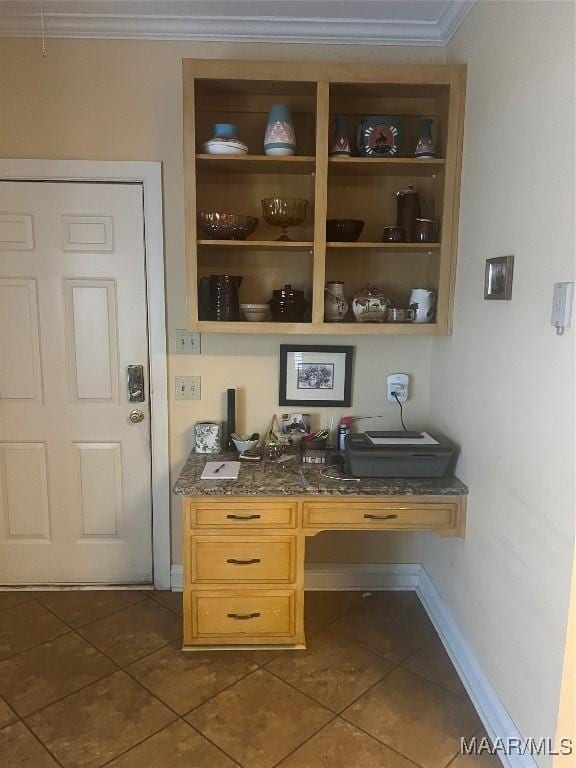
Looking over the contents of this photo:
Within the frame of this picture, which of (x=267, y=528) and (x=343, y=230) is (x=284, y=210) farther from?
(x=267, y=528)

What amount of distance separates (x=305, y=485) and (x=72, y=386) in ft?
4.00

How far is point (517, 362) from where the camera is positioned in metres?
1.67

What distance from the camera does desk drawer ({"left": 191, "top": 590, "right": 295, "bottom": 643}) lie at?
218 centimetres

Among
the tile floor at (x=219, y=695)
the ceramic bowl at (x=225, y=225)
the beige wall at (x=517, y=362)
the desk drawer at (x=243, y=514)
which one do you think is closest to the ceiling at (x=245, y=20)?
the beige wall at (x=517, y=362)

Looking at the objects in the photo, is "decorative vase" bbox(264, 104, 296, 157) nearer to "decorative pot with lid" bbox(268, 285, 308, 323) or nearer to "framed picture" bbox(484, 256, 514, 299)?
"decorative pot with lid" bbox(268, 285, 308, 323)

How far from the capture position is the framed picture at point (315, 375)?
255 cm

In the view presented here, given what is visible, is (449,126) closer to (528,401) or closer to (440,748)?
(528,401)

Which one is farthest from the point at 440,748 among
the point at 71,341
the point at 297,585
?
the point at 71,341

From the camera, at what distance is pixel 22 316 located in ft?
8.18

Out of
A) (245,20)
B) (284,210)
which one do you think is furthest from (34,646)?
(245,20)

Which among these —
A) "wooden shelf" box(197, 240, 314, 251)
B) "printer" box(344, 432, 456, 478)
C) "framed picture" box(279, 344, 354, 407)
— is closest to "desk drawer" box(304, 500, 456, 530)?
"printer" box(344, 432, 456, 478)

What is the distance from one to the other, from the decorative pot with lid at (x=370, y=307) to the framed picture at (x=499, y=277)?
0.52m

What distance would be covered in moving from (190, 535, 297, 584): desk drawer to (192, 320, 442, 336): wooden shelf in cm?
84

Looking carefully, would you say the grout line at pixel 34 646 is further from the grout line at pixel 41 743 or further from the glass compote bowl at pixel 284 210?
the glass compote bowl at pixel 284 210
